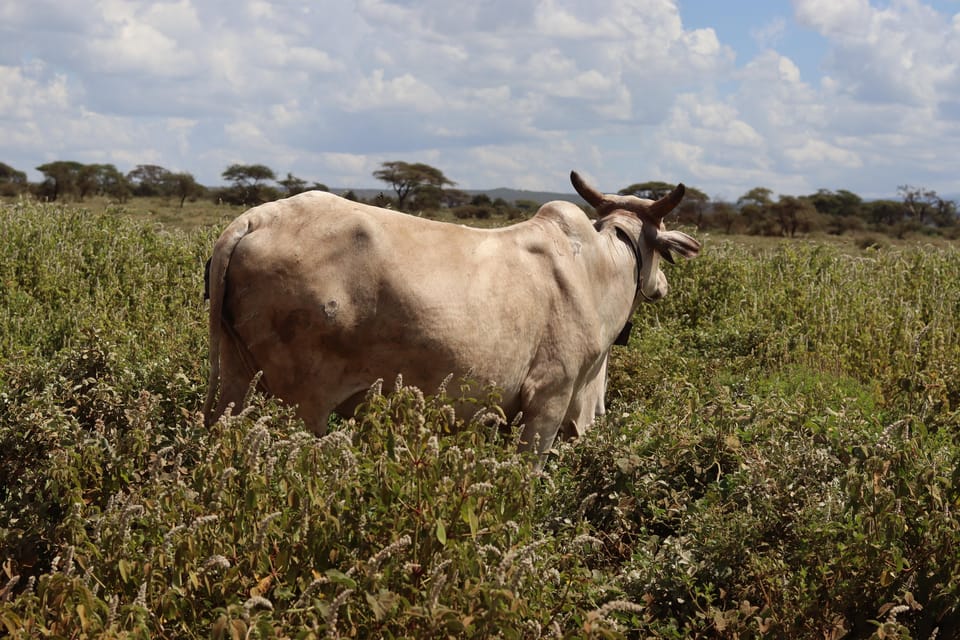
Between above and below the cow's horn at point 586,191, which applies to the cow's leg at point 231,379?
below

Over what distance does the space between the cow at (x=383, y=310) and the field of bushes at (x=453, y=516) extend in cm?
29

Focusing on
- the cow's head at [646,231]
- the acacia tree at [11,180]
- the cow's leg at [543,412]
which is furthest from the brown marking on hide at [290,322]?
the acacia tree at [11,180]

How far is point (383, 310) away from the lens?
4.61 metres

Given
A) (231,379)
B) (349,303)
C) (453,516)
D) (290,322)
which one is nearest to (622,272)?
(349,303)

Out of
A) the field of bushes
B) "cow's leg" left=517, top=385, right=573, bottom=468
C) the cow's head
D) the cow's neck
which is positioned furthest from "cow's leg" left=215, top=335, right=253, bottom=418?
the cow's head

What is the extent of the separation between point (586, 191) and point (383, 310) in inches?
79.3

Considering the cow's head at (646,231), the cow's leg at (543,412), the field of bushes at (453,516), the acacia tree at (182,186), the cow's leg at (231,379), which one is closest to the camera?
the field of bushes at (453,516)

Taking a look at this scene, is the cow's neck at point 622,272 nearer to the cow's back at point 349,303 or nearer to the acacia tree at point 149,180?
the cow's back at point 349,303

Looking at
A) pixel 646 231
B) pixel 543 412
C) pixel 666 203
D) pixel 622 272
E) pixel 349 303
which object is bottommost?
pixel 543 412

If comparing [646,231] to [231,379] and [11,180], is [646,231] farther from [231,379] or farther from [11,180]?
[11,180]

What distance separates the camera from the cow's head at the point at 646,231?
19.5 feet

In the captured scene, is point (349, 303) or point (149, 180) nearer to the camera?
point (349, 303)

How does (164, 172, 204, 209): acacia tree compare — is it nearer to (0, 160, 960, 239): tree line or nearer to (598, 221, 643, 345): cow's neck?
(0, 160, 960, 239): tree line

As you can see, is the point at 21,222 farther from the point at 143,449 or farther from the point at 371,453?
the point at 371,453
